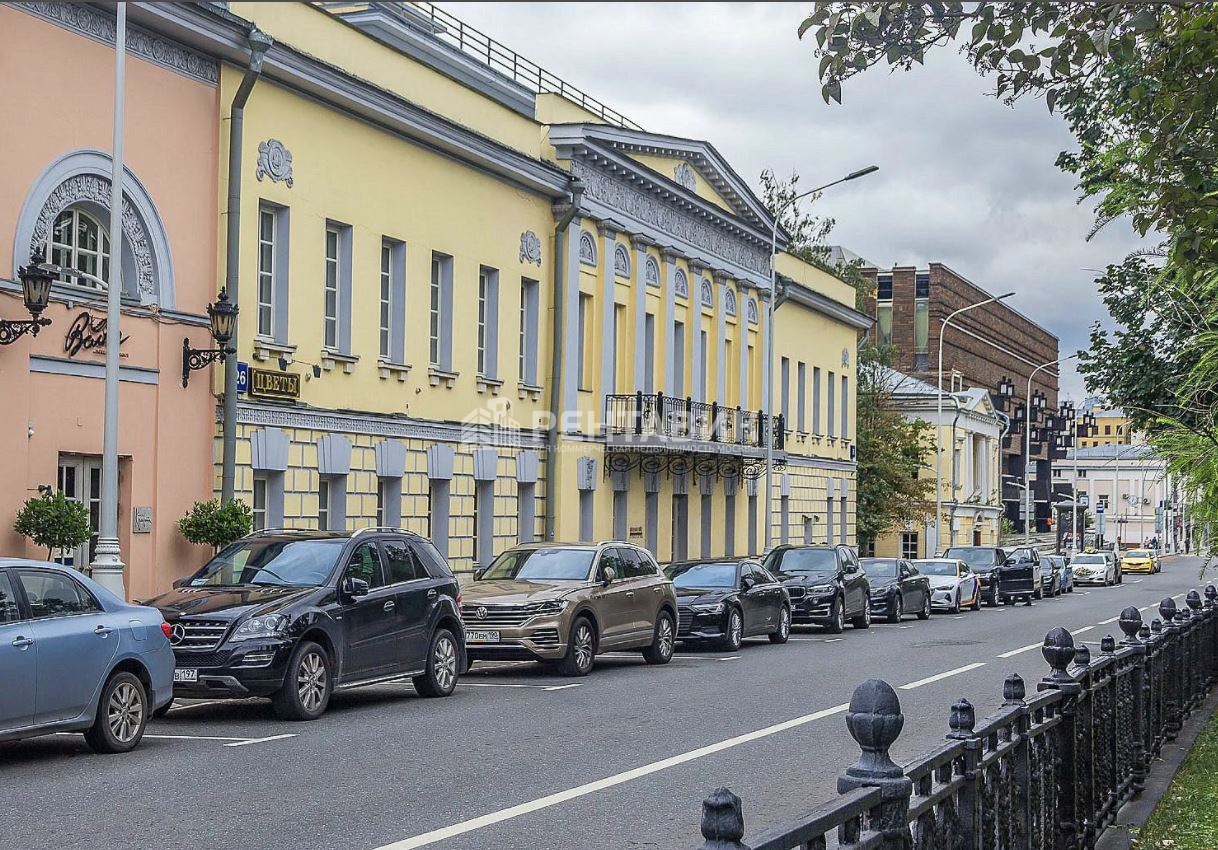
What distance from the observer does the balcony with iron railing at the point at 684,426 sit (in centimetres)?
3616

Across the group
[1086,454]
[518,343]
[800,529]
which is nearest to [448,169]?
[518,343]

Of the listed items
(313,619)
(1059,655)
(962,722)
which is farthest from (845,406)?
(962,722)

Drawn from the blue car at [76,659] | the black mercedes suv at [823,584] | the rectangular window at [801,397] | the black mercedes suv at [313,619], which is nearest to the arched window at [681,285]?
the black mercedes suv at [823,584]

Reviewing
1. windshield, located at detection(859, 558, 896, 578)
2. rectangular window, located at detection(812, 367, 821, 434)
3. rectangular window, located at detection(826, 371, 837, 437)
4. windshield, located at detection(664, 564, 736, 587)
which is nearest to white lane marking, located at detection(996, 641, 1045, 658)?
windshield, located at detection(664, 564, 736, 587)

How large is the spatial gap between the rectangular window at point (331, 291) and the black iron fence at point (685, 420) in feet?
35.9

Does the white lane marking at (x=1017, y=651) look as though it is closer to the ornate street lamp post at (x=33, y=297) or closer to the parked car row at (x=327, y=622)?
the parked car row at (x=327, y=622)

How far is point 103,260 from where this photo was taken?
2048 cm

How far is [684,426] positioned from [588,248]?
6915 mm

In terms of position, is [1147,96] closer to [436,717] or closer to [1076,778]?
[1076,778]

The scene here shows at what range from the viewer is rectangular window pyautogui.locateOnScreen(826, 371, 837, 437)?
5478 centimetres

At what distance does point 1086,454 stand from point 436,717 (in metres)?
120

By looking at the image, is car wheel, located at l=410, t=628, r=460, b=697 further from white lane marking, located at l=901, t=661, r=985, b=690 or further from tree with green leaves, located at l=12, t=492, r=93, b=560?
→ white lane marking, located at l=901, t=661, r=985, b=690

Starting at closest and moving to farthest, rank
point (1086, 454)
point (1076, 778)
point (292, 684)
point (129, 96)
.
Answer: point (1076, 778)
point (292, 684)
point (129, 96)
point (1086, 454)

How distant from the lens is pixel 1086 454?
128 meters
